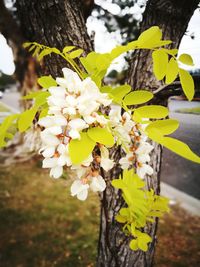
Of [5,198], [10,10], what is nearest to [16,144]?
[5,198]

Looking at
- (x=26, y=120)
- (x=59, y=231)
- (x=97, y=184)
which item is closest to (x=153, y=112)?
(x=97, y=184)

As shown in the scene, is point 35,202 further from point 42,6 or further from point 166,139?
point 166,139

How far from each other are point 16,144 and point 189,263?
19.4 ft

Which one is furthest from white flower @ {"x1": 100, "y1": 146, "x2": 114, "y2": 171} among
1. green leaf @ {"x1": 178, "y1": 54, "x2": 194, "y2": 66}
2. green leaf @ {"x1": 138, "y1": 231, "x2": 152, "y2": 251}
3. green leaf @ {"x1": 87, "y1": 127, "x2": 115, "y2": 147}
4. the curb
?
the curb

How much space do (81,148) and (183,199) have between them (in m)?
4.46

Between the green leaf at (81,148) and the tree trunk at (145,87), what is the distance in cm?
98

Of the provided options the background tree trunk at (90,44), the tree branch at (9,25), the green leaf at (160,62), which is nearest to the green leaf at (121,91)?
the green leaf at (160,62)

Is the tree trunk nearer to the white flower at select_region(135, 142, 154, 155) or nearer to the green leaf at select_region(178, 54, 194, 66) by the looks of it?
the white flower at select_region(135, 142, 154, 155)

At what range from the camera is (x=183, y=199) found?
4.76m

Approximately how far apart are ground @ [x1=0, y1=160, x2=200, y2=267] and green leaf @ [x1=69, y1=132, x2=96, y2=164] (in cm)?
297

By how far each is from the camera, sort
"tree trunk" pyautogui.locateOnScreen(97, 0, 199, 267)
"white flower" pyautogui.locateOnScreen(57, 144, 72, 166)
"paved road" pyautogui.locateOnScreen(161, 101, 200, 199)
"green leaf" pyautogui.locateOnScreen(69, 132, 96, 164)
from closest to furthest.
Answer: "green leaf" pyautogui.locateOnScreen(69, 132, 96, 164), "white flower" pyautogui.locateOnScreen(57, 144, 72, 166), "tree trunk" pyautogui.locateOnScreen(97, 0, 199, 267), "paved road" pyautogui.locateOnScreen(161, 101, 200, 199)

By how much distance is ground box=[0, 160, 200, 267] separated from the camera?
3.40m

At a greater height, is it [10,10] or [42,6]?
[10,10]

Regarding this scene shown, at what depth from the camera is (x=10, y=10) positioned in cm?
564
